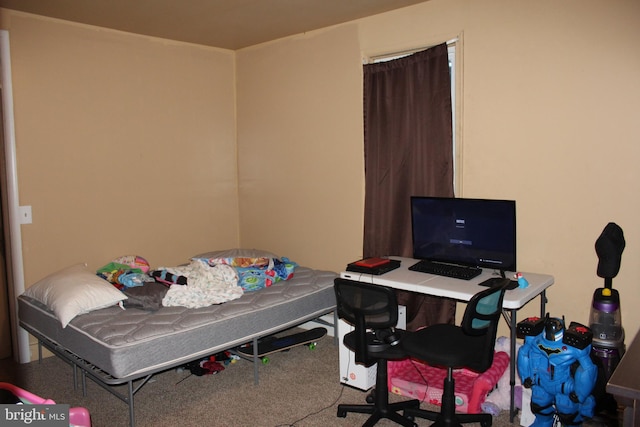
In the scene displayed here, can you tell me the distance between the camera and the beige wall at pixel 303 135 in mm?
2895

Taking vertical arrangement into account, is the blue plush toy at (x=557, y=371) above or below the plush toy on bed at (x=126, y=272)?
below

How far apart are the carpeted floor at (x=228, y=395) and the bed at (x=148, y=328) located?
0.13 metres

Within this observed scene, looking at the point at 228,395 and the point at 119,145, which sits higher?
the point at 119,145

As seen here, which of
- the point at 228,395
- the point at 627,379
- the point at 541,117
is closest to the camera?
the point at 627,379

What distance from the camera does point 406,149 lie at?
368cm

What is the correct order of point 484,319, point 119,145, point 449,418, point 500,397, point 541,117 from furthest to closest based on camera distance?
point 119,145, point 541,117, point 500,397, point 449,418, point 484,319

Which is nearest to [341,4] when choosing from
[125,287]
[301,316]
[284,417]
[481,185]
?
[481,185]

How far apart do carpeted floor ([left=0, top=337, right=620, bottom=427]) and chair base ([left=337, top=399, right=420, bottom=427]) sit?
0.20 feet

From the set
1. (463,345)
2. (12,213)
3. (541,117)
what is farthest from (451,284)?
(12,213)

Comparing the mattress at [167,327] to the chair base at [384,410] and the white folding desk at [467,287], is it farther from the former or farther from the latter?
the chair base at [384,410]

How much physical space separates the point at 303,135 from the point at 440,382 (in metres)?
2.36

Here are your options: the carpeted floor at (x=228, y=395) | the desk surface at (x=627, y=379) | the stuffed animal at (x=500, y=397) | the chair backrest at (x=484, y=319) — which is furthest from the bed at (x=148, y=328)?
the desk surface at (x=627, y=379)

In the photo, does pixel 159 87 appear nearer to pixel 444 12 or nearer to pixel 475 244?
pixel 444 12

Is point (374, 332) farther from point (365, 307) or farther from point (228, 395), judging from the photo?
point (228, 395)
